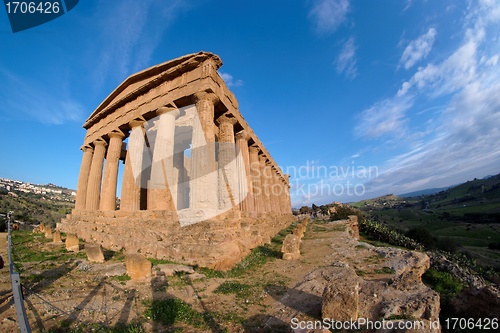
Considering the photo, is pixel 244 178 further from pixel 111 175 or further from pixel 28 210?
pixel 28 210

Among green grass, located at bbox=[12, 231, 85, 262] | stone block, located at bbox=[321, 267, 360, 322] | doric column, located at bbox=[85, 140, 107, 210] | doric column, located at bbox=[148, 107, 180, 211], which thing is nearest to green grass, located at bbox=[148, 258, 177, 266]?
green grass, located at bbox=[12, 231, 85, 262]

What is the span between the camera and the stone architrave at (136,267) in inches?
299

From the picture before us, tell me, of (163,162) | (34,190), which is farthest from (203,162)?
(34,190)

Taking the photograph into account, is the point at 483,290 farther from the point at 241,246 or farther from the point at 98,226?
the point at 98,226

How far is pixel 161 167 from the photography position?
1700 cm

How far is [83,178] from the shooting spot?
22562 millimetres

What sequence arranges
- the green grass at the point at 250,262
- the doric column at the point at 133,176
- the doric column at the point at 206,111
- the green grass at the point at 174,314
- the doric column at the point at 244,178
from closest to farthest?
the green grass at the point at 174,314
the green grass at the point at 250,262
the doric column at the point at 206,111
the doric column at the point at 133,176
the doric column at the point at 244,178

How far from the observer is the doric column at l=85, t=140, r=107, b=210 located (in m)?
20.5

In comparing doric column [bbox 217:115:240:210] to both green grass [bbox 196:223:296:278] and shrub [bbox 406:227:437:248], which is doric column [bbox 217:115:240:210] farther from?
shrub [bbox 406:227:437:248]

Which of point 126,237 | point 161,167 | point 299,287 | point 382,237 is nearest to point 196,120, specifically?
point 161,167

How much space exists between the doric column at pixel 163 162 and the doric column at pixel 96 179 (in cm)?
613

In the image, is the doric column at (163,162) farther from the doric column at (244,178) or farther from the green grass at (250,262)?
the green grass at (250,262)

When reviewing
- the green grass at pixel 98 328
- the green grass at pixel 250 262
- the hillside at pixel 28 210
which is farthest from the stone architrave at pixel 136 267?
the hillside at pixel 28 210

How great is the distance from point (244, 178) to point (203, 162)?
6390mm
